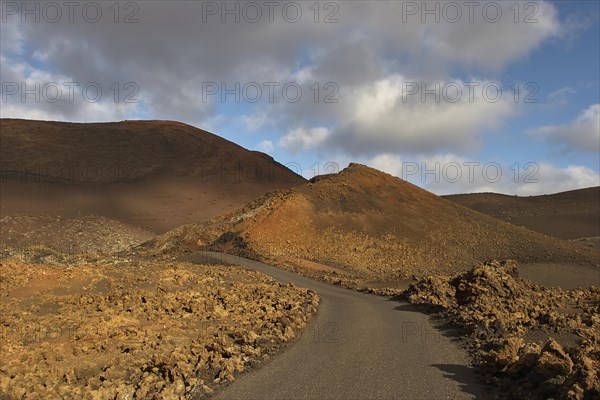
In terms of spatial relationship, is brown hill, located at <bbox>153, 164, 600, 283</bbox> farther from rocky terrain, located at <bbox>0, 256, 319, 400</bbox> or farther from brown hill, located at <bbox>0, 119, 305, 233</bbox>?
brown hill, located at <bbox>0, 119, 305, 233</bbox>

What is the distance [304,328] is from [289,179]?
62904 mm

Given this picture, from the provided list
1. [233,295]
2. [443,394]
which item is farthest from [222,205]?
[443,394]

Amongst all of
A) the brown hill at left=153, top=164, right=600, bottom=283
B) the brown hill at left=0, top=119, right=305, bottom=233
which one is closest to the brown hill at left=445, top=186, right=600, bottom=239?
the brown hill at left=153, top=164, right=600, bottom=283

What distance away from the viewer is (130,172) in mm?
57031

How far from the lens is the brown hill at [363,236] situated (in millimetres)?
27734

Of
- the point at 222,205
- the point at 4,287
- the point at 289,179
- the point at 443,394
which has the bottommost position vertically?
the point at 443,394

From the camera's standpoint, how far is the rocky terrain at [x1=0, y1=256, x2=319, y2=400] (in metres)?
7.80

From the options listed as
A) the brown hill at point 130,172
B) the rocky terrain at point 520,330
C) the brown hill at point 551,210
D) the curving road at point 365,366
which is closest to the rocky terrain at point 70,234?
the brown hill at point 130,172

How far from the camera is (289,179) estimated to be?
73.9 metres

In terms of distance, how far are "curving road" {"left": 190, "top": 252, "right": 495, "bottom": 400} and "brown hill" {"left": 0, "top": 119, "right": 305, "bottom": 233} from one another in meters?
36.3

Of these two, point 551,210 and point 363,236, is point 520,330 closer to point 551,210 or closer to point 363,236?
point 363,236

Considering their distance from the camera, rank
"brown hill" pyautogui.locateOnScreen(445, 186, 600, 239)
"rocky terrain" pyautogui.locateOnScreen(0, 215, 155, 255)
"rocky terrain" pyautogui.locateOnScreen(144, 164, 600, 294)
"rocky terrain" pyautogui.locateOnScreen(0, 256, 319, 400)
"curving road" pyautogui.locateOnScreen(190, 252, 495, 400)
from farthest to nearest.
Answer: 1. "brown hill" pyautogui.locateOnScreen(445, 186, 600, 239)
2. "rocky terrain" pyautogui.locateOnScreen(0, 215, 155, 255)
3. "rocky terrain" pyautogui.locateOnScreen(144, 164, 600, 294)
4. "rocky terrain" pyautogui.locateOnScreen(0, 256, 319, 400)
5. "curving road" pyautogui.locateOnScreen(190, 252, 495, 400)

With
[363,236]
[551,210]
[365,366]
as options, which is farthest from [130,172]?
[551,210]

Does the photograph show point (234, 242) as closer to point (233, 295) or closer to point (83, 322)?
point (233, 295)
